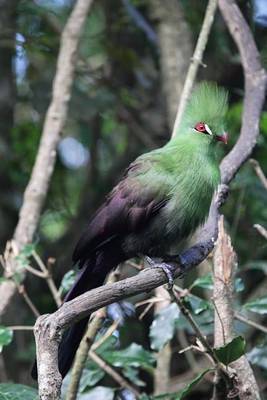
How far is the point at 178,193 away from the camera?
2.80m

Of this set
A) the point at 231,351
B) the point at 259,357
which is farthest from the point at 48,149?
the point at 231,351

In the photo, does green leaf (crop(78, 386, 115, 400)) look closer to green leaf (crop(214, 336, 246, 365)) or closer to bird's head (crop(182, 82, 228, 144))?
green leaf (crop(214, 336, 246, 365))

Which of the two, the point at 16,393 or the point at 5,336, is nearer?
the point at 16,393

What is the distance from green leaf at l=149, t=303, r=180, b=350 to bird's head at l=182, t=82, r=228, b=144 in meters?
0.67

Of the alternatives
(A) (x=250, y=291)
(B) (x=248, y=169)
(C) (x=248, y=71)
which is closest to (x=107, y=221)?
(C) (x=248, y=71)

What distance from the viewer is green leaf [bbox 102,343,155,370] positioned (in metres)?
2.91

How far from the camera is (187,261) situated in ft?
8.36

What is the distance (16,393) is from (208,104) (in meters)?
1.27

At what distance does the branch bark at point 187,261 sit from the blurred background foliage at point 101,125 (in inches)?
34.6

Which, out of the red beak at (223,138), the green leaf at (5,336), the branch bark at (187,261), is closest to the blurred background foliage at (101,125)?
the branch bark at (187,261)

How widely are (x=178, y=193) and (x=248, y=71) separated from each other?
783 mm

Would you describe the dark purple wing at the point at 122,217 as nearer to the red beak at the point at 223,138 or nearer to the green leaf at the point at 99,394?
the red beak at the point at 223,138

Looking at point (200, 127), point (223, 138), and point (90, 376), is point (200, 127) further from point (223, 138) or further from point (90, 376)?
point (90, 376)

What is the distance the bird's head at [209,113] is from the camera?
9.61 ft
